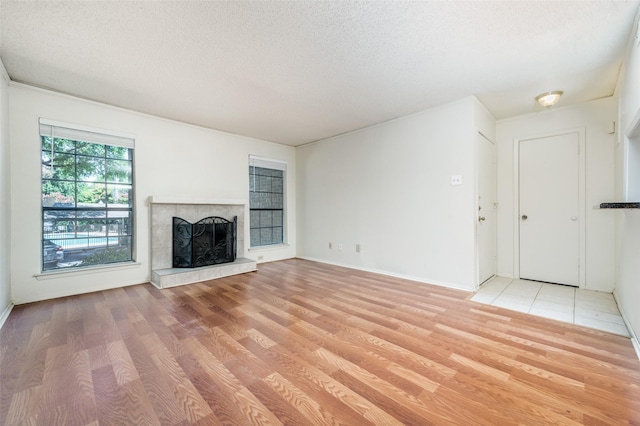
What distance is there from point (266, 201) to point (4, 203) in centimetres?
354

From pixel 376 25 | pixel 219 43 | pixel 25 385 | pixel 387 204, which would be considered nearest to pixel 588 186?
pixel 387 204

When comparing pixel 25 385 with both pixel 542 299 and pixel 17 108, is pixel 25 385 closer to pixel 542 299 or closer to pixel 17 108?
pixel 17 108

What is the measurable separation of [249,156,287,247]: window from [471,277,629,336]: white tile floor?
3.85 m

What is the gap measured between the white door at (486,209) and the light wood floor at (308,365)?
103 cm

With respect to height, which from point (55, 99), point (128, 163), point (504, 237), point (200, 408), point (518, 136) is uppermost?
point (55, 99)

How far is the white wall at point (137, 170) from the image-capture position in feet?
9.84

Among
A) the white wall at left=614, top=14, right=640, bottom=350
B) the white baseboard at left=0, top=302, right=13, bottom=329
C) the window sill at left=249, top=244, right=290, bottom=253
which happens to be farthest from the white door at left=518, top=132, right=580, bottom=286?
the white baseboard at left=0, top=302, right=13, bottom=329

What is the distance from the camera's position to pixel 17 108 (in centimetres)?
297

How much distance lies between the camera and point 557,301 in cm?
299

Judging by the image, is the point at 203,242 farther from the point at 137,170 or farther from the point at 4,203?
the point at 4,203

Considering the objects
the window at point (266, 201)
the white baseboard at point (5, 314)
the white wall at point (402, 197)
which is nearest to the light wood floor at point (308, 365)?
the white baseboard at point (5, 314)

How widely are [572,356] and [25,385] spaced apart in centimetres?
364

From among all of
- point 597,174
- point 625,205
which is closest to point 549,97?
point 597,174

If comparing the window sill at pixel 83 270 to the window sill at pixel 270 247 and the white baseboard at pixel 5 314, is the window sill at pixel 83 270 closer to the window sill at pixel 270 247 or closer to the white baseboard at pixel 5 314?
the white baseboard at pixel 5 314
